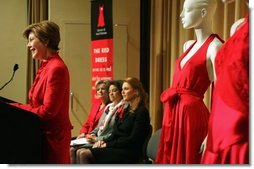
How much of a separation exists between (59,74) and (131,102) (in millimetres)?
383

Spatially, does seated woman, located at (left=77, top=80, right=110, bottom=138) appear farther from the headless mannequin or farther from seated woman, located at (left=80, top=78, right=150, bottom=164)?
the headless mannequin

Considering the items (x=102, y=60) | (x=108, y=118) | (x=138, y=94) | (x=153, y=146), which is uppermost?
(x=102, y=60)

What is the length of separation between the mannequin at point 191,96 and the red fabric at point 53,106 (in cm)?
40

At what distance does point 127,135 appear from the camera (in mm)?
1688

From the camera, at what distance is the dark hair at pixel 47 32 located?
60.7 inches

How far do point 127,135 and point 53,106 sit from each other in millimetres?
373

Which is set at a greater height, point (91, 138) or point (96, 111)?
point (96, 111)

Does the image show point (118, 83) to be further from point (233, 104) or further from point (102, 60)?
point (233, 104)

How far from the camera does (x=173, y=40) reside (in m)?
2.05

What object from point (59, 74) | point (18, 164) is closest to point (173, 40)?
point (59, 74)

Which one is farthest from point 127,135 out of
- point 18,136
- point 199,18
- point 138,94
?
point 199,18

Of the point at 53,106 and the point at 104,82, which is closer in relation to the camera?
the point at 53,106

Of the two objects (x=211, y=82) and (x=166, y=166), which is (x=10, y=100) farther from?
(x=211, y=82)

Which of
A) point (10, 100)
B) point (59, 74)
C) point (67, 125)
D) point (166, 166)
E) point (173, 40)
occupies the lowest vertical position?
point (166, 166)
